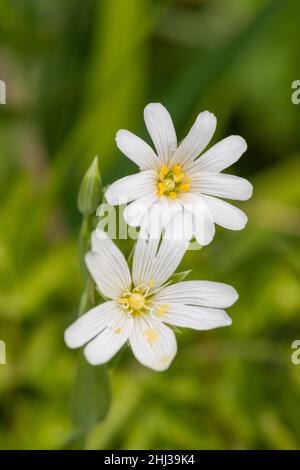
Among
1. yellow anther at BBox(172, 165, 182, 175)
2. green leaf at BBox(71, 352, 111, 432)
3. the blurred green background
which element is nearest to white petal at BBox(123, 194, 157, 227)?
yellow anther at BBox(172, 165, 182, 175)

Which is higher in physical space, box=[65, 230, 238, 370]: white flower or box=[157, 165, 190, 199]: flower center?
box=[157, 165, 190, 199]: flower center

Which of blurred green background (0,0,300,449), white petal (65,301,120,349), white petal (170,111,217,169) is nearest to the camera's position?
white petal (65,301,120,349)

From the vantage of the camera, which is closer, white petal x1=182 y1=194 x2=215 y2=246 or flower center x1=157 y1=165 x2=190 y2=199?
white petal x1=182 y1=194 x2=215 y2=246

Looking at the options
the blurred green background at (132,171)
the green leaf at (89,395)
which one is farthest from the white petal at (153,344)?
the blurred green background at (132,171)

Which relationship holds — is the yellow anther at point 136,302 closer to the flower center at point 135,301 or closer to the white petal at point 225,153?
the flower center at point 135,301

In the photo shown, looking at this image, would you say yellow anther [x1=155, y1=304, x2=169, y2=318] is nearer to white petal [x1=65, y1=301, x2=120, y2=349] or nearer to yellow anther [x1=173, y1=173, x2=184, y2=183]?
white petal [x1=65, y1=301, x2=120, y2=349]

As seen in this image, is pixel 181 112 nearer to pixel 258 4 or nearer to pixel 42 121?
pixel 42 121
